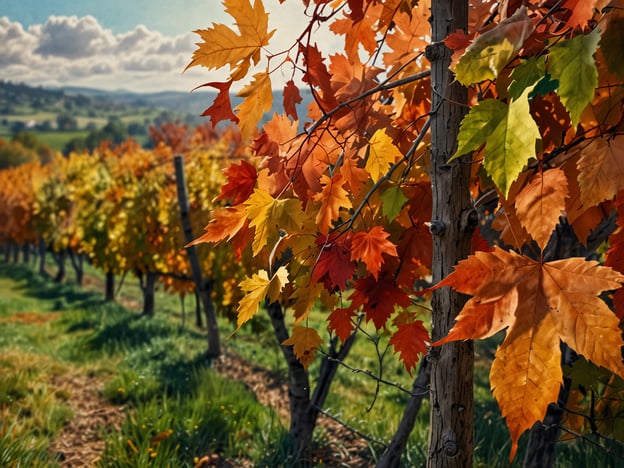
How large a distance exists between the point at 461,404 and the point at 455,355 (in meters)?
0.14

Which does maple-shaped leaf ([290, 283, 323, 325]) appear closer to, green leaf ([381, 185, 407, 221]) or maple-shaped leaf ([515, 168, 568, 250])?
green leaf ([381, 185, 407, 221])

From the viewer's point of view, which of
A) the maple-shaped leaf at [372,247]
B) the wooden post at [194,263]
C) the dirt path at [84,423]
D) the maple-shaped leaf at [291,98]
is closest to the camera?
the maple-shaped leaf at [372,247]

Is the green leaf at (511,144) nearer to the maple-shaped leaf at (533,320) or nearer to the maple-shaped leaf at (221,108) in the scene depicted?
the maple-shaped leaf at (533,320)

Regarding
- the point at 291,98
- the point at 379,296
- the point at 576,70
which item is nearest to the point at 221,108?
the point at 291,98

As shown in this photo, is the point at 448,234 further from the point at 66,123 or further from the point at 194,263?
the point at 66,123

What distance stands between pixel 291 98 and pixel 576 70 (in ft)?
2.77

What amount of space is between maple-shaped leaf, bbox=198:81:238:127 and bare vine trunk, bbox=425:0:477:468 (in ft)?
1.80

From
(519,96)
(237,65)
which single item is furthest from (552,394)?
(237,65)

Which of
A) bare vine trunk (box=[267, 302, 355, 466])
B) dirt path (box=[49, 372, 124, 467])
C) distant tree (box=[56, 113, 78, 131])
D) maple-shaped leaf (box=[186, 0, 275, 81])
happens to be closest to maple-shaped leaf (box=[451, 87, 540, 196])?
maple-shaped leaf (box=[186, 0, 275, 81])

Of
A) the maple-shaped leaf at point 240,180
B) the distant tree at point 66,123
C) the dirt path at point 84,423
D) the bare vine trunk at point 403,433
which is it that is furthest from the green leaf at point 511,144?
the distant tree at point 66,123

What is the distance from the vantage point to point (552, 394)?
0.94 meters

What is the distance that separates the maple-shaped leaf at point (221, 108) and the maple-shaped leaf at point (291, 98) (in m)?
0.16

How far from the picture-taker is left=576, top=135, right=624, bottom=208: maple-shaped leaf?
1.01 m

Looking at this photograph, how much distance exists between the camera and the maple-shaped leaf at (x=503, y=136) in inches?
35.1
